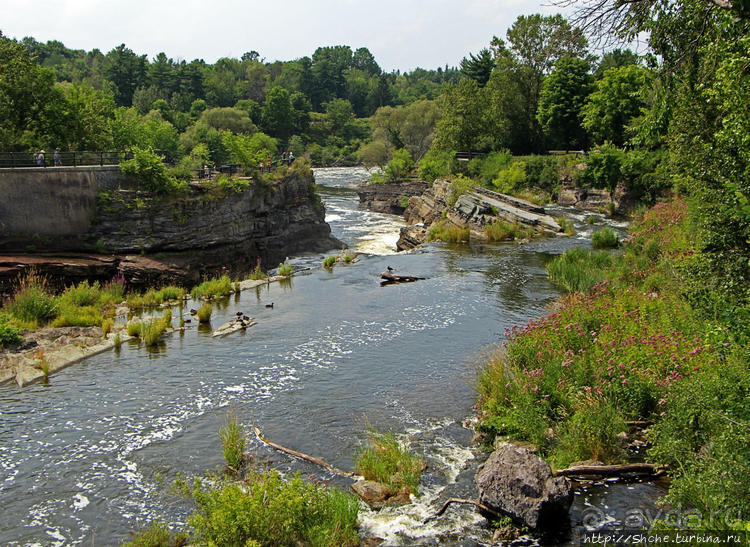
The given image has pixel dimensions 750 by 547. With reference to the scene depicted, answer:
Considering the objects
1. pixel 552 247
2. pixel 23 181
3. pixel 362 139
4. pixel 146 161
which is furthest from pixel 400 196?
pixel 362 139

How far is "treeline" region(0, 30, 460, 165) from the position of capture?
34594 mm

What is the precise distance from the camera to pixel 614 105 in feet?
171

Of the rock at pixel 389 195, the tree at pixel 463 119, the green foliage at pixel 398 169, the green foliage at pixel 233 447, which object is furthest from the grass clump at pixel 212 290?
the green foliage at pixel 398 169

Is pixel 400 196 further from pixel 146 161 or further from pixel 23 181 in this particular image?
pixel 23 181

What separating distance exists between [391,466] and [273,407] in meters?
4.70

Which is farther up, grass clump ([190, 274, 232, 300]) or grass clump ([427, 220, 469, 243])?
grass clump ([427, 220, 469, 243])

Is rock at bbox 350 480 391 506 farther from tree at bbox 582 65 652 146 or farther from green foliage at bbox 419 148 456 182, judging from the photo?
green foliage at bbox 419 148 456 182

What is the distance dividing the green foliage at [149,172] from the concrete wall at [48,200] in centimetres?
137

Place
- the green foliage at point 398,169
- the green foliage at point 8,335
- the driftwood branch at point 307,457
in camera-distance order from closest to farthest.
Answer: the driftwood branch at point 307,457
the green foliage at point 8,335
the green foliage at point 398,169

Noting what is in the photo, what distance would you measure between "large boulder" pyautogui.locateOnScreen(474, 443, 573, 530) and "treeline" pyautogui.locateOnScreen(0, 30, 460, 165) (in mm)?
34115

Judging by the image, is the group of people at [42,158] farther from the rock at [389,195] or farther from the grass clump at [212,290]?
the rock at [389,195]

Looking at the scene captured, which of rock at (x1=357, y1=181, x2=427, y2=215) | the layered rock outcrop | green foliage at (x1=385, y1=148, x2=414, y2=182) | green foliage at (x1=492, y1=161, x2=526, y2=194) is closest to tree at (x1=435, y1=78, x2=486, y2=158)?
rock at (x1=357, y1=181, x2=427, y2=215)

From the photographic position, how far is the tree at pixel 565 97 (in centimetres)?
5869

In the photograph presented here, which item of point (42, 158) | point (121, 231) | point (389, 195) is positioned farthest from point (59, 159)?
point (389, 195)
